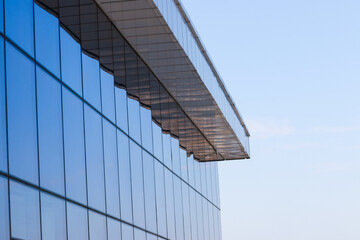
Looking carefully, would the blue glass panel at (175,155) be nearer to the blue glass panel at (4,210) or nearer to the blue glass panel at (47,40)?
the blue glass panel at (47,40)

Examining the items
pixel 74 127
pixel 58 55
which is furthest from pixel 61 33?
pixel 74 127

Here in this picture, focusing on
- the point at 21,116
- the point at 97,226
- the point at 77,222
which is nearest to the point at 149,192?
the point at 97,226

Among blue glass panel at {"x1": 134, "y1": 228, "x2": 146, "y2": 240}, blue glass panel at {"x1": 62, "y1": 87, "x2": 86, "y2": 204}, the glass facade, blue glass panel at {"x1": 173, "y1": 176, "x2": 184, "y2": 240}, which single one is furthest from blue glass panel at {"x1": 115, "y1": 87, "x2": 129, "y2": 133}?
blue glass panel at {"x1": 173, "y1": 176, "x2": 184, "y2": 240}

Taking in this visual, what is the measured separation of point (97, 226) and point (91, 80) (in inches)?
168

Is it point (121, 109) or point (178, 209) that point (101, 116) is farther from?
point (178, 209)

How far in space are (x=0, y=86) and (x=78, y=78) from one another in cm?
531

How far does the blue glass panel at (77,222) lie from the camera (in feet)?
59.0

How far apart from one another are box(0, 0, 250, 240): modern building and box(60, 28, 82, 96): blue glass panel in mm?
32

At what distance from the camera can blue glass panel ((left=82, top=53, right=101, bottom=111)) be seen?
68.0 ft

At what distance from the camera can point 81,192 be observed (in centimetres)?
1909

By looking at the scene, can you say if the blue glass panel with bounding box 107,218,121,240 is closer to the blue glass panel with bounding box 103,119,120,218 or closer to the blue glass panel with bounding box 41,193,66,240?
the blue glass panel with bounding box 103,119,120,218

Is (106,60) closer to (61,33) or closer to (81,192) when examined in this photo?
(61,33)

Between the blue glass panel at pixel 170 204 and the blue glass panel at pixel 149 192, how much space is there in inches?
94.1

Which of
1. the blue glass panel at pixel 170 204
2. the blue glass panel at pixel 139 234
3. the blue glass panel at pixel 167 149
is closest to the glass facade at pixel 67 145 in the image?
the blue glass panel at pixel 139 234
